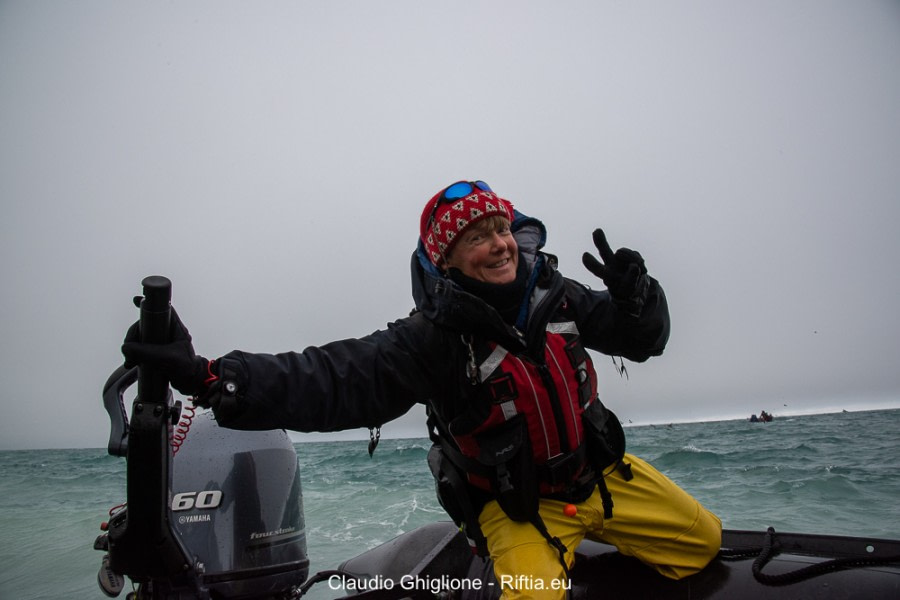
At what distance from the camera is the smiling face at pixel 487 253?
7.03 feet

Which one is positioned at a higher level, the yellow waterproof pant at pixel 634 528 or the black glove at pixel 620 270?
the black glove at pixel 620 270

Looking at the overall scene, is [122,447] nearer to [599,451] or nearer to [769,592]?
[599,451]

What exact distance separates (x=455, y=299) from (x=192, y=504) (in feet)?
4.61

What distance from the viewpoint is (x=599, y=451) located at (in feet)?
6.84

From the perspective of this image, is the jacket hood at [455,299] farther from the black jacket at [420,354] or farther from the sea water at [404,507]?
the sea water at [404,507]

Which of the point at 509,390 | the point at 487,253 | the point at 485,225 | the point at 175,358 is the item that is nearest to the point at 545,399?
the point at 509,390

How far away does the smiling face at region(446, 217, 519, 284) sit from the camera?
214cm

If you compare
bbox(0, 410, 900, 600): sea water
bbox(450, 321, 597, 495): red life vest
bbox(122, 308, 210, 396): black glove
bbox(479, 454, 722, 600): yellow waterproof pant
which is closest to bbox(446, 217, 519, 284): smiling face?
bbox(450, 321, 597, 495): red life vest

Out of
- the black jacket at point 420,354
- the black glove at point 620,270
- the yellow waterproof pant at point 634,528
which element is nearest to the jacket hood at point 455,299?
the black jacket at point 420,354

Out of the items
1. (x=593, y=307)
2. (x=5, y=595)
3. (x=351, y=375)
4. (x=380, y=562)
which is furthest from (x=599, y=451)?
(x=5, y=595)

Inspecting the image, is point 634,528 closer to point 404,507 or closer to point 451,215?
point 451,215

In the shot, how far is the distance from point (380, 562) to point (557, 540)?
3.49 feet

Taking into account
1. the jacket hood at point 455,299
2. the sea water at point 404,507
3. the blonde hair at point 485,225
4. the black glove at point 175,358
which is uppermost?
the blonde hair at point 485,225

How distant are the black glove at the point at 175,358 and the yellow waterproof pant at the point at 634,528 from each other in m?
1.14
